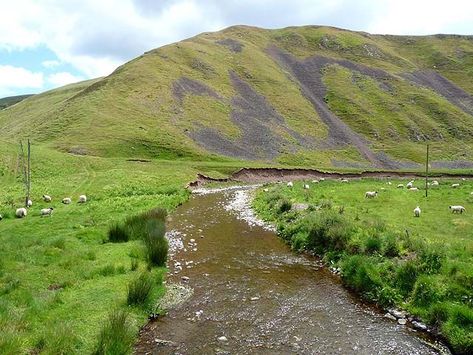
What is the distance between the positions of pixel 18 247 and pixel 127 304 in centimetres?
899

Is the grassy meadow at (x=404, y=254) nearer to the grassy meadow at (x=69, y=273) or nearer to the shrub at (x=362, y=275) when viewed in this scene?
the shrub at (x=362, y=275)

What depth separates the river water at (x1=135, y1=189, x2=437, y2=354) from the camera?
15.1 m

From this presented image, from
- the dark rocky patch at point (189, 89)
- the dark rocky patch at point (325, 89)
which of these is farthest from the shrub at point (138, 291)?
the dark rocky patch at point (189, 89)

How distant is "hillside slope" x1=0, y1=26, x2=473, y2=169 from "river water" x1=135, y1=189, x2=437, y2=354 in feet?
190

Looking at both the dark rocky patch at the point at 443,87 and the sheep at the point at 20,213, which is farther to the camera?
the dark rocky patch at the point at 443,87

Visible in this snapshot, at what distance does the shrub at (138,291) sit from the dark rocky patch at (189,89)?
308ft


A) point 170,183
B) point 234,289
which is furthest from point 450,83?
point 234,289

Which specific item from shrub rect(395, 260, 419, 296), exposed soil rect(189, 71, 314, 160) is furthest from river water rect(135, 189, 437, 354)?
exposed soil rect(189, 71, 314, 160)

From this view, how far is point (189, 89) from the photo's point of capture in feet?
372

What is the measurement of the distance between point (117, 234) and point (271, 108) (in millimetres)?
95020

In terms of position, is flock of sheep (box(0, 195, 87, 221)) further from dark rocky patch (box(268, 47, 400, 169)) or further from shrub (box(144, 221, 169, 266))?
dark rocky patch (box(268, 47, 400, 169))

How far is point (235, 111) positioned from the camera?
109m

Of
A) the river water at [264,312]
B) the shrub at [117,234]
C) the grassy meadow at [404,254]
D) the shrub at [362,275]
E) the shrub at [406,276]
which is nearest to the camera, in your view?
the river water at [264,312]

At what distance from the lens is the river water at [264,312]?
49.7 ft
